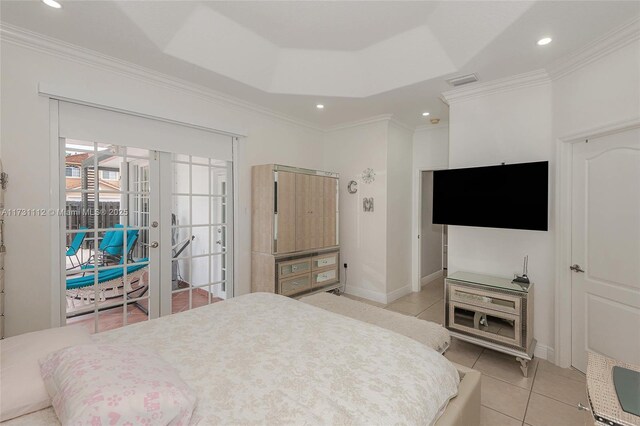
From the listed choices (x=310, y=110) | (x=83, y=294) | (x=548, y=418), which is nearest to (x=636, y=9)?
(x=548, y=418)

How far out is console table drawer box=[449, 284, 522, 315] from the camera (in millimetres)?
2592

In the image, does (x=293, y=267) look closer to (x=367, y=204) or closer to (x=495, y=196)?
(x=367, y=204)

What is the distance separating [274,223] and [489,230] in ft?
8.17

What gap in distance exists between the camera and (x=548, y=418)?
200cm

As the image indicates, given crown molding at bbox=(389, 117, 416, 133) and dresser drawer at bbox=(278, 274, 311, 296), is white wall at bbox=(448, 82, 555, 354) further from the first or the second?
dresser drawer at bbox=(278, 274, 311, 296)

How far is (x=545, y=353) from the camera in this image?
2.79 metres

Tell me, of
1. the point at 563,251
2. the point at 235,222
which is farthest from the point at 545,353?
the point at 235,222

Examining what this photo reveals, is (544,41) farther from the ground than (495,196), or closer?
farther from the ground

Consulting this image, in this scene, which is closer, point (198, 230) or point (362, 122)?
point (198, 230)

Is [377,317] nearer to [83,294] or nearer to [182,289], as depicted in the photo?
[182,289]

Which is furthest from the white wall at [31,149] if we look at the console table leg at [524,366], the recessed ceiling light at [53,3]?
the console table leg at [524,366]

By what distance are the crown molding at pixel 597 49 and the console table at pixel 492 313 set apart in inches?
78.8

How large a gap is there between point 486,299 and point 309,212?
2366 mm

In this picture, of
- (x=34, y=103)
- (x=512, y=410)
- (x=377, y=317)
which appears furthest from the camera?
(x=377, y=317)
